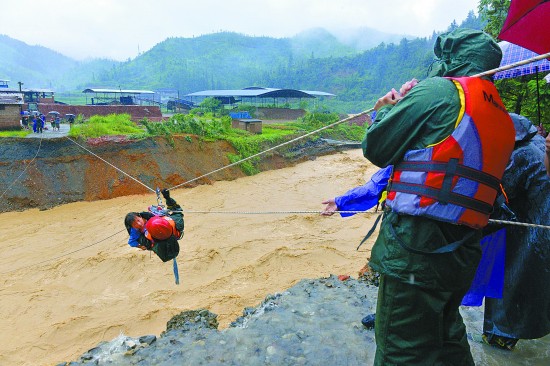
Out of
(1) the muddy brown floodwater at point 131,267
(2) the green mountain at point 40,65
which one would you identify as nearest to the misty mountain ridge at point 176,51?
(2) the green mountain at point 40,65

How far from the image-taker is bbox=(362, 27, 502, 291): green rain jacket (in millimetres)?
1573

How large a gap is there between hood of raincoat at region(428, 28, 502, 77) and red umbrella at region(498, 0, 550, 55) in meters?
1.04

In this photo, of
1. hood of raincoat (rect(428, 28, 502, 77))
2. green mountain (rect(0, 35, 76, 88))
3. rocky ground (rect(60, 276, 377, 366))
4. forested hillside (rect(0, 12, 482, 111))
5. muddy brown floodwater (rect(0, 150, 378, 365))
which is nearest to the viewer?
hood of raincoat (rect(428, 28, 502, 77))

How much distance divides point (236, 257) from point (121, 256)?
2687 millimetres

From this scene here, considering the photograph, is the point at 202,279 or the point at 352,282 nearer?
the point at 352,282

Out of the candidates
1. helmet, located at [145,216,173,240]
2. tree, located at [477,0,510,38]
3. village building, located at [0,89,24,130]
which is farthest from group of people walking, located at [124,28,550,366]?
village building, located at [0,89,24,130]

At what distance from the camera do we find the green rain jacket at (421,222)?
157 cm

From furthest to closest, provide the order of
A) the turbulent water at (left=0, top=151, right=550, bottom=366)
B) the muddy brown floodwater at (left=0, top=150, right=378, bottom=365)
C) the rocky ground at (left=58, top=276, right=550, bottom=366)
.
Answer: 1. the muddy brown floodwater at (left=0, top=150, right=378, bottom=365)
2. the turbulent water at (left=0, top=151, right=550, bottom=366)
3. the rocky ground at (left=58, top=276, right=550, bottom=366)

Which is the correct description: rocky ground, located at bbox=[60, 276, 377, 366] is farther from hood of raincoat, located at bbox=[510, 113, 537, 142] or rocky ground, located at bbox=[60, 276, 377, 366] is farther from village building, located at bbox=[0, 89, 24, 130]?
village building, located at bbox=[0, 89, 24, 130]

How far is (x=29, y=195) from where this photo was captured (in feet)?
37.7

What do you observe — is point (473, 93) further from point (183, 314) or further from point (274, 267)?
point (274, 267)

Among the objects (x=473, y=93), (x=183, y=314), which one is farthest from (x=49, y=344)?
(x=473, y=93)

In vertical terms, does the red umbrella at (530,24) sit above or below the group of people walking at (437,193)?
above

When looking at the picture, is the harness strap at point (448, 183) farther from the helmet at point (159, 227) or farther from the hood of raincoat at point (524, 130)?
the helmet at point (159, 227)
